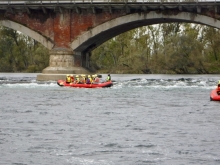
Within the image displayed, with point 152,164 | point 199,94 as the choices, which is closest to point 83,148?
point 152,164

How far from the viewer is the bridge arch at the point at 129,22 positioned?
181ft

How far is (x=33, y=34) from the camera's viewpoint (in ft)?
201

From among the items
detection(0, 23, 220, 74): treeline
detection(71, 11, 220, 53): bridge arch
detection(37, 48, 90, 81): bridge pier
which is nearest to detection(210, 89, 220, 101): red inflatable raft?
detection(71, 11, 220, 53): bridge arch

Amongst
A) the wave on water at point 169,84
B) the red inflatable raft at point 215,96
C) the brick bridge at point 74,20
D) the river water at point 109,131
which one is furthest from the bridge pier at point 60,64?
the red inflatable raft at point 215,96

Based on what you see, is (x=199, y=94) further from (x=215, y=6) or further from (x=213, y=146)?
(x=213, y=146)

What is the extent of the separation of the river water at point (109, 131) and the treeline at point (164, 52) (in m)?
45.2

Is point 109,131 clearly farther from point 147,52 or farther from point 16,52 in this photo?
point 16,52

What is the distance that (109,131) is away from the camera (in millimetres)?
25016

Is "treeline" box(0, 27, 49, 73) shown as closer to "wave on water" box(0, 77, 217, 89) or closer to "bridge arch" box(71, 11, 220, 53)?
"bridge arch" box(71, 11, 220, 53)

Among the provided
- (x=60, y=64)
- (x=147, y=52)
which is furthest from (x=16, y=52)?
(x=60, y=64)

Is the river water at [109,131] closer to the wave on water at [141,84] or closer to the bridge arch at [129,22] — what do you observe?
the wave on water at [141,84]

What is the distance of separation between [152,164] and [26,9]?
43.4 m

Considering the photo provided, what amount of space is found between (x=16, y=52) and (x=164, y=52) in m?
27.7

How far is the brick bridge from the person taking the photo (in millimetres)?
57031
